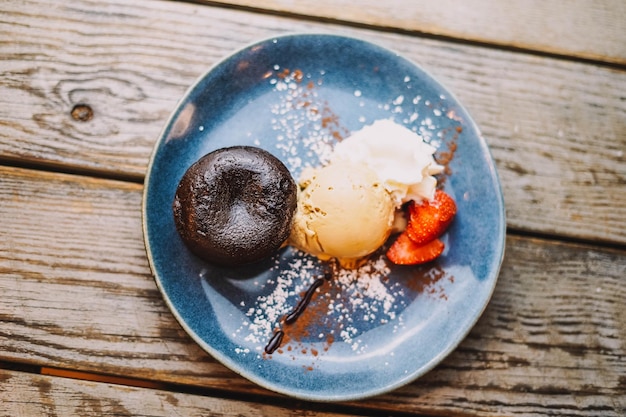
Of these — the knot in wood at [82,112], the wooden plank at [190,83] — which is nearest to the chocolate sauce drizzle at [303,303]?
the wooden plank at [190,83]

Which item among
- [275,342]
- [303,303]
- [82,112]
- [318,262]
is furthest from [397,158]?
[82,112]

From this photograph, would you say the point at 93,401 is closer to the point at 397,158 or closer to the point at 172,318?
the point at 172,318

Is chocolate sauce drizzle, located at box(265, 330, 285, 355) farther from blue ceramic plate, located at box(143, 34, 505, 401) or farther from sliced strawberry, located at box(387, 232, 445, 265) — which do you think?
sliced strawberry, located at box(387, 232, 445, 265)

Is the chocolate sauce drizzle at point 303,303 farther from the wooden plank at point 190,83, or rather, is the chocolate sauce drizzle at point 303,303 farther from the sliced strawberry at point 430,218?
the wooden plank at point 190,83

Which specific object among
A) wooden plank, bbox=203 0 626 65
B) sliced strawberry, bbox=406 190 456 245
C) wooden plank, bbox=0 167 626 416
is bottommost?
wooden plank, bbox=0 167 626 416

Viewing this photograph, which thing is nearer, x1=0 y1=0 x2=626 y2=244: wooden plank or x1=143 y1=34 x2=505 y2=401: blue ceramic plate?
x1=143 y1=34 x2=505 y2=401: blue ceramic plate

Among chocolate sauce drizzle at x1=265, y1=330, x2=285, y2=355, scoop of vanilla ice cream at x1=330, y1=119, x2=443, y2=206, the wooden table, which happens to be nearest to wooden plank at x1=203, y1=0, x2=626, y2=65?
the wooden table

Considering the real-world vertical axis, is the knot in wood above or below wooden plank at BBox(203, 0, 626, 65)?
below

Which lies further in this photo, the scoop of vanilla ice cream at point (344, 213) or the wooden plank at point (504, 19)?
the wooden plank at point (504, 19)
